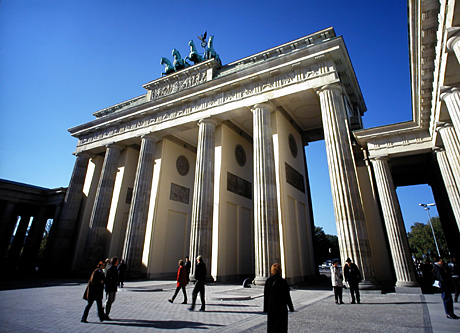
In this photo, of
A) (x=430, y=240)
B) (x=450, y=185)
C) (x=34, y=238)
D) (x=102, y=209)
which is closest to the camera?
(x=450, y=185)

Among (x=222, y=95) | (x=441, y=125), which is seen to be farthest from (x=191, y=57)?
(x=441, y=125)

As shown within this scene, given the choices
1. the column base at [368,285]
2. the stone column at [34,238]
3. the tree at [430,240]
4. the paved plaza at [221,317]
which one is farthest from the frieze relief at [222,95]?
the tree at [430,240]

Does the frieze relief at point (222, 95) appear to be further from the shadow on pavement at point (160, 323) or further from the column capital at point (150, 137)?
the shadow on pavement at point (160, 323)

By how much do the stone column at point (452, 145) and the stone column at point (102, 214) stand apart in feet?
68.7

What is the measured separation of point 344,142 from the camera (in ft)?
40.9

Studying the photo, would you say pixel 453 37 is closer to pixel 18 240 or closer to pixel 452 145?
pixel 452 145

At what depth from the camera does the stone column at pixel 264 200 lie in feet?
40.2

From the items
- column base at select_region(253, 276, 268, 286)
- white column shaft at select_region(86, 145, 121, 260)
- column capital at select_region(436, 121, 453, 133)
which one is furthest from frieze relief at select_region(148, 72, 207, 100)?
column capital at select_region(436, 121, 453, 133)

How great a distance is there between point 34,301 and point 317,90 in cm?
1535

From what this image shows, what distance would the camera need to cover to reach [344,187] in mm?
11602

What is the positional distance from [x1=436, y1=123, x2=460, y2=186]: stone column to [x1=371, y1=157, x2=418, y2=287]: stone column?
2744 mm

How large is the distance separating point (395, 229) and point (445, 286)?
5.88 meters

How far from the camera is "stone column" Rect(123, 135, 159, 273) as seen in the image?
16.6m

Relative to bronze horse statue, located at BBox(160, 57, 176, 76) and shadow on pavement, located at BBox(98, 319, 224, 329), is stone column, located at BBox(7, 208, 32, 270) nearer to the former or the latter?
bronze horse statue, located at BBox(160, 57, 176, 76)
